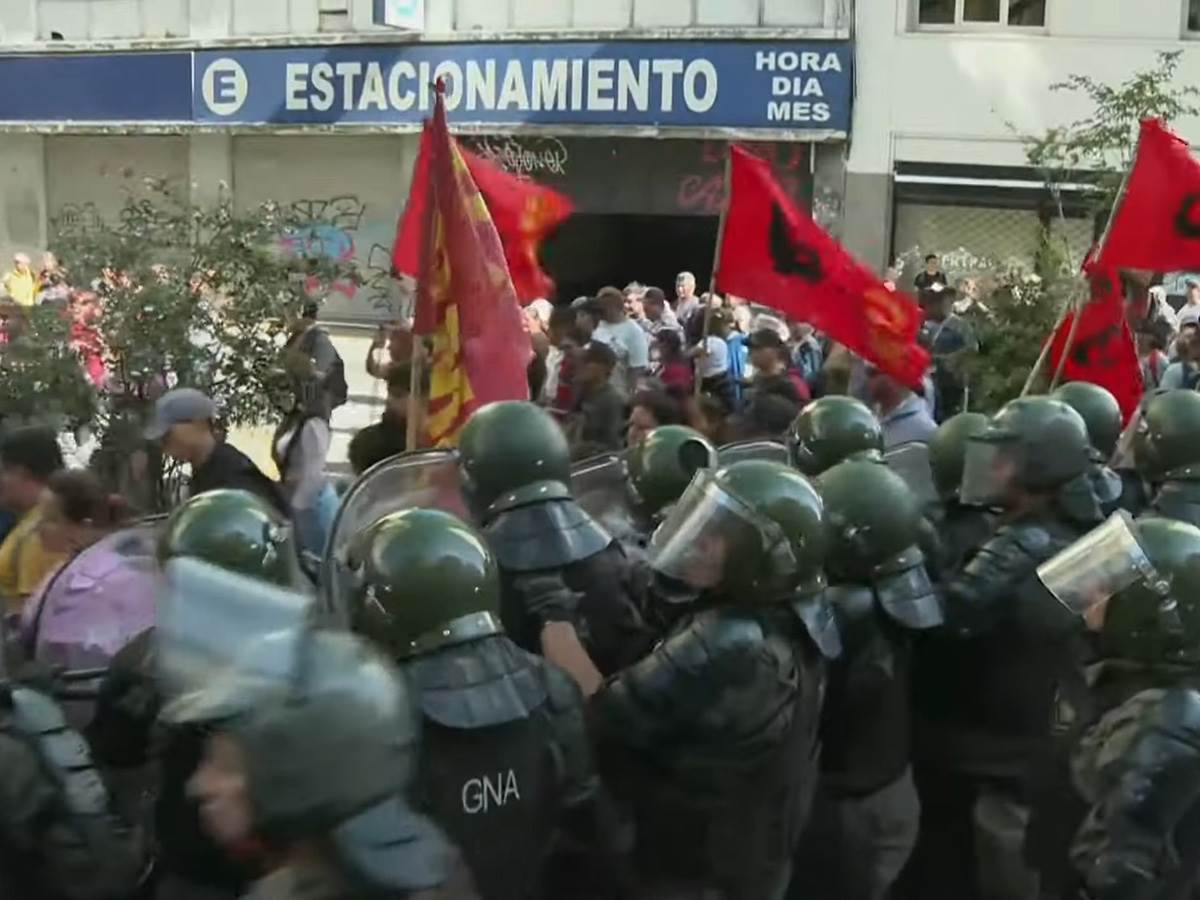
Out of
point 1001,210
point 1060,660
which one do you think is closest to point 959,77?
point 1001,210

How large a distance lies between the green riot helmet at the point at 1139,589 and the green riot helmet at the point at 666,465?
59.0 inches

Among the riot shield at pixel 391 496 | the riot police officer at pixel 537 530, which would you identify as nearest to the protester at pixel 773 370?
the riot shield at pixel 391 496

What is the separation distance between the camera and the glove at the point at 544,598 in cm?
397

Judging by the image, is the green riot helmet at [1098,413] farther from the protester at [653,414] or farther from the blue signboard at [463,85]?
the blue signboard at [463,85]

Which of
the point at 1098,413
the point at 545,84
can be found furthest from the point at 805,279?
the point at 545,84

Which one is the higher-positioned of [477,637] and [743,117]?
[743,117]

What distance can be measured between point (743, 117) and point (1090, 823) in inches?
687

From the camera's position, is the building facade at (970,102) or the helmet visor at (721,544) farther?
the building facade at (970,102)

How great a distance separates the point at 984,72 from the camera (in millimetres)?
18828

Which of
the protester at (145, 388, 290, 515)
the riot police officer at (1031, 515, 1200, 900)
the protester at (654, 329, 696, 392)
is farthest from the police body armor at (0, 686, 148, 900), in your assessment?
the protester at (654, 329, 696, 392)

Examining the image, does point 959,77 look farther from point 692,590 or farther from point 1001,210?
point 692,590

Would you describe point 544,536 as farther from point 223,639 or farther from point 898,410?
point 898,410

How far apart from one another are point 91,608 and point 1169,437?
3435mm

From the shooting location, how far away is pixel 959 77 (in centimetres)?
1892
